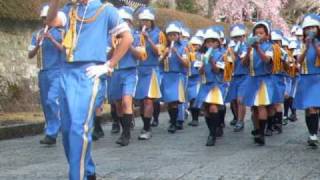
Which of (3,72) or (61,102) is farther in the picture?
(3,72)

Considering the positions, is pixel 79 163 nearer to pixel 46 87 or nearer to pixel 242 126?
pixel 46 87

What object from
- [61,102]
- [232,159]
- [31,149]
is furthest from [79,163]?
[31,149]

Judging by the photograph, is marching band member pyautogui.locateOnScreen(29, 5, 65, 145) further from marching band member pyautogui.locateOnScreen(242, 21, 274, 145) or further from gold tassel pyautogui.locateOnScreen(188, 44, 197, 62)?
gold tassel pyautogui.locateOnScreen(188, 44, 197, 62)

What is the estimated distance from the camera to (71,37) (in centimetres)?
532

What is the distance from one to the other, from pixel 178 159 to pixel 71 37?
2837 mm

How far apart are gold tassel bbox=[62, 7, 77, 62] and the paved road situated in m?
1.67

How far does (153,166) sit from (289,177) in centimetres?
147

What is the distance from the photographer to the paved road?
670 cm

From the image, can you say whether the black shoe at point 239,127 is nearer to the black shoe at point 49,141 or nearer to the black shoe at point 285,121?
the black shoe at point 285,121

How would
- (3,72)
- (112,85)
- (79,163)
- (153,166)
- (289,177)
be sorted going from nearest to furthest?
(79,163) < (289,177) < (153,166) < (112,85) < (3,72)

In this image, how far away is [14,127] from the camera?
35.7 ft

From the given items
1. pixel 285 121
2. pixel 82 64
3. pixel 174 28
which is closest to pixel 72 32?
pixel 82 64

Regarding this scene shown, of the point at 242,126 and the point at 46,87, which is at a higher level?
the point at 46,87

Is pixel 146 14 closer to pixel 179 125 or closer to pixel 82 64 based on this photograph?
pixel 179 125
